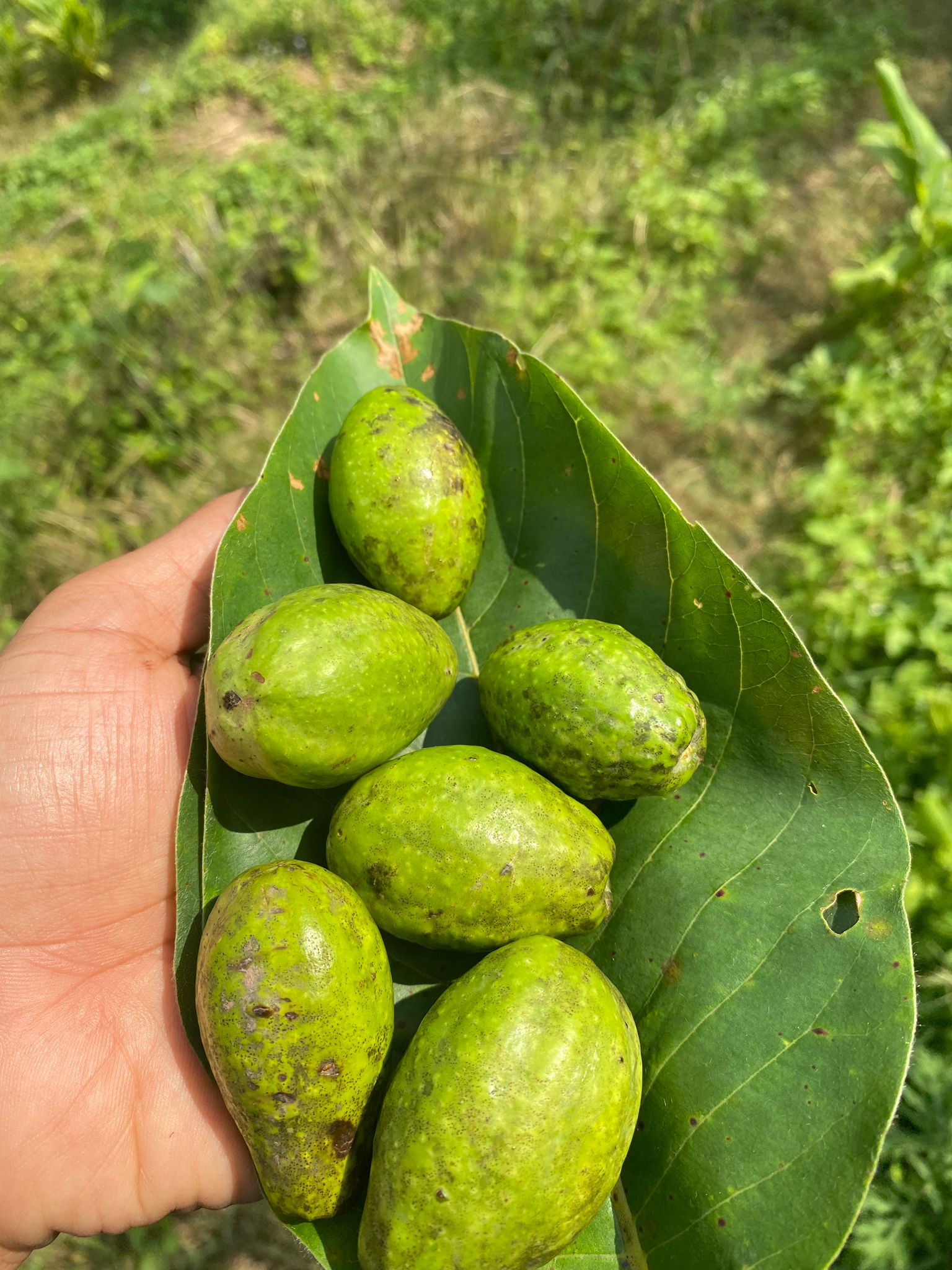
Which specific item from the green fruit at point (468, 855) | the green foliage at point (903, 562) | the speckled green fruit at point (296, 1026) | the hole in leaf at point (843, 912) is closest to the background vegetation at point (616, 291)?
the green foliage at point (903, 562)

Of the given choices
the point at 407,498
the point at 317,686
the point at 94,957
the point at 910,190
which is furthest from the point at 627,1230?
the point at 910,190

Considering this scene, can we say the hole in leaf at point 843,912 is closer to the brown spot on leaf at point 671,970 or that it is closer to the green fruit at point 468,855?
the brown spot on leaf at point 671,970

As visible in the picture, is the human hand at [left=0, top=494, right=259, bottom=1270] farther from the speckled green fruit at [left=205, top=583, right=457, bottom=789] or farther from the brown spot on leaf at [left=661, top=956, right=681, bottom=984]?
the brown spot on leaf at [left=661, top=956, right=681, bottom=984]

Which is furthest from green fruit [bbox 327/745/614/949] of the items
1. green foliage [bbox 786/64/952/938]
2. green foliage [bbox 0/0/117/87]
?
green foliage [bbox 0/0/117/87]

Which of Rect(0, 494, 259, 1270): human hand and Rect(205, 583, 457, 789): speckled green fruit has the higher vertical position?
Rect(205, 583, 457, 789): speckled green fruit

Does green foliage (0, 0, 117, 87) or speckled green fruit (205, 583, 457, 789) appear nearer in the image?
speckled green fruit (205, 583, 457, 789)
